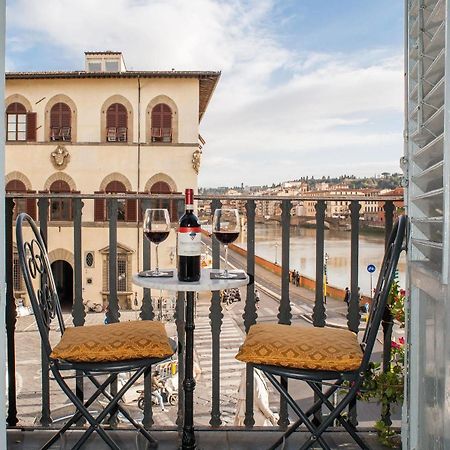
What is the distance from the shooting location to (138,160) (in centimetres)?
1938

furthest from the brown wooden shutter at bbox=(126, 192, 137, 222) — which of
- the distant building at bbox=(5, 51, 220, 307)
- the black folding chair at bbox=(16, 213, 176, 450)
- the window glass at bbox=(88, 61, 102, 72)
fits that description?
the black folding chair at bbox=(16, 213, 176, 450)

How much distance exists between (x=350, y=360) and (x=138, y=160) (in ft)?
60.5

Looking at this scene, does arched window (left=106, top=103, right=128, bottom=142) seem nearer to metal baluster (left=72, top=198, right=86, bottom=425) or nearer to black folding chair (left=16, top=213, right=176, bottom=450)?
metal baluster (left=72, top=198, right=86, bottom=425)

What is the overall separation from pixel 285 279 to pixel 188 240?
0.67 m

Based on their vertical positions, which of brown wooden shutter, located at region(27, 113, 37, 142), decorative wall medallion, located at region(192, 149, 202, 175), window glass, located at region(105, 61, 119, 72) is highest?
window glass, located at region(105, 61, 119, 72)

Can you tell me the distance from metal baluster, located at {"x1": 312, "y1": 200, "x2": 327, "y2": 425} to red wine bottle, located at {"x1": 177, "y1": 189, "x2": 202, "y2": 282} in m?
0.63

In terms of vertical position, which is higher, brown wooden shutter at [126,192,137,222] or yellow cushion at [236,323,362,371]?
brown wooden shutter at [126,192,137,222]

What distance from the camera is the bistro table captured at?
5.02 feet

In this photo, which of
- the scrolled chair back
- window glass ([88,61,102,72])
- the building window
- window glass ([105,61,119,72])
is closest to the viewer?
the scrolled chair back

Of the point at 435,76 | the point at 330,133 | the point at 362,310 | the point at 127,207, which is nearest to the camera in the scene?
the point at 435,76

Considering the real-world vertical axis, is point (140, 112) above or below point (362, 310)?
above

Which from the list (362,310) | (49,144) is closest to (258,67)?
→ (49,144)

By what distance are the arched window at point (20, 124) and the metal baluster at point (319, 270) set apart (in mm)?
19242

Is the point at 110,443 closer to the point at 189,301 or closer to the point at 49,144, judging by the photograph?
the point at 189,301
